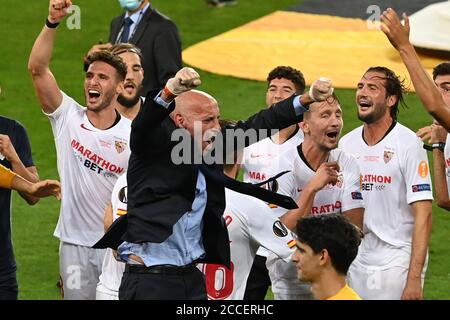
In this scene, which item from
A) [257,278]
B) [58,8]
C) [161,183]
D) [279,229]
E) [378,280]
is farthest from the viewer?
[257,278]

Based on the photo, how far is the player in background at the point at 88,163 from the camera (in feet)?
29.3

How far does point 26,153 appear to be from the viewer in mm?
8680

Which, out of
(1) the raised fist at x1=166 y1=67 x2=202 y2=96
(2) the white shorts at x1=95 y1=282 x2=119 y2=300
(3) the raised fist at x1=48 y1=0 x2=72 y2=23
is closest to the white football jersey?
(2) the white shorts at x1=95 y1=282 x2=119 y2=300

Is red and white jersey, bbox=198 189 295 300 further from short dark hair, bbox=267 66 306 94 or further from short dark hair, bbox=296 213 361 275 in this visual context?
short dark hair, bbox=267 66 306 94

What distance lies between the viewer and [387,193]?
8.84 metres

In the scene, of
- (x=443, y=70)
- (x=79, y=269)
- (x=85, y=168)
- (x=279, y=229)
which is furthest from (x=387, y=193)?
(x=79, y=269)

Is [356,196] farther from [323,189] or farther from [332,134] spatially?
[332,134]

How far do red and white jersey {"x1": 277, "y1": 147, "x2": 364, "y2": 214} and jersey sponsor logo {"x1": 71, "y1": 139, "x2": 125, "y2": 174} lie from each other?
117cm

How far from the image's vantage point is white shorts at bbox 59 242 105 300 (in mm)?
8969

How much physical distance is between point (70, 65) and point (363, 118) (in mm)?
8627

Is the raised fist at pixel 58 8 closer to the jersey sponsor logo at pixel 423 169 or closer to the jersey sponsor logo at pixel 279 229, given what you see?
the jersey sponsor logo at pixel 279 229

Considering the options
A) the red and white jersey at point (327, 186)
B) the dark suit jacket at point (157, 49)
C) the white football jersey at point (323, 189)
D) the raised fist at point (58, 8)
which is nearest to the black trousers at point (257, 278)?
the white football jersey at point (323, 189)

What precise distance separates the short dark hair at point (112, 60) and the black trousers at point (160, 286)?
215 centimetres

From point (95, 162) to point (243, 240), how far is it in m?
1.37
